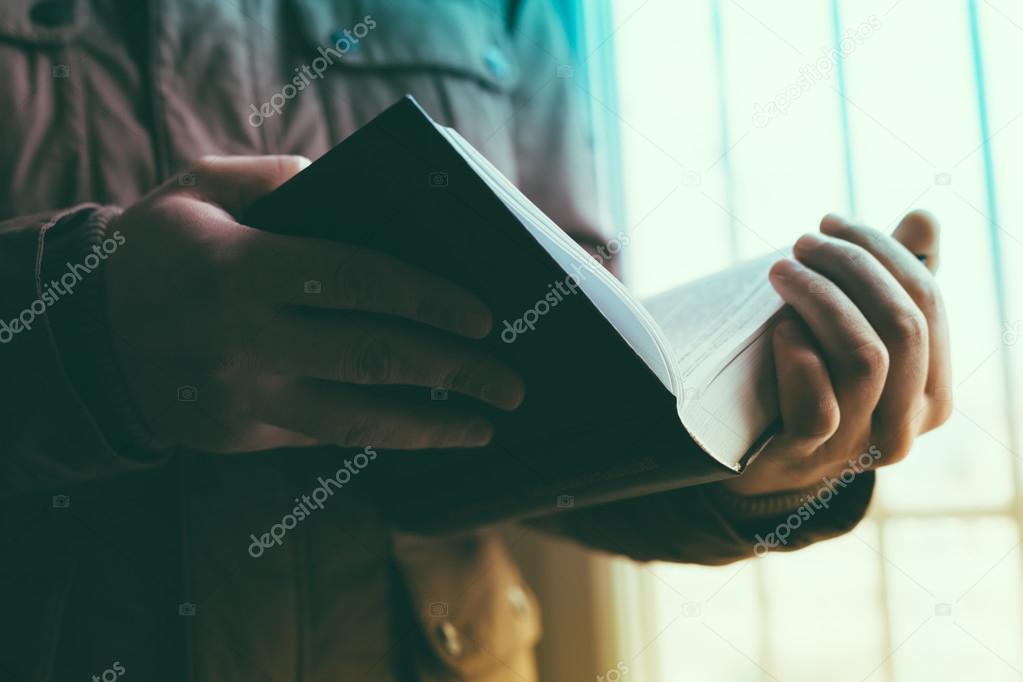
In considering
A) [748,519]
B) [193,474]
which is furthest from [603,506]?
[193,474]

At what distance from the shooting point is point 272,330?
0.35 metres

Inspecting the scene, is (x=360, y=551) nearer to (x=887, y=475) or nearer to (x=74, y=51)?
(x=74, y=51)

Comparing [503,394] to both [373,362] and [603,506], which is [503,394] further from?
[603,506]

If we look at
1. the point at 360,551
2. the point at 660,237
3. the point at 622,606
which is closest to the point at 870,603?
the point at 622,606

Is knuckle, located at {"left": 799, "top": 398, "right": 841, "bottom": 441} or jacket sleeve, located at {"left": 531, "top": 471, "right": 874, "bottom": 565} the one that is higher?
knuckle, located at {"left": 799, "top": 398, "right": 841, "bottom": 441}

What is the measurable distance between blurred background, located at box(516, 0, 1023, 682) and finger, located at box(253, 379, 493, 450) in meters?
0.58

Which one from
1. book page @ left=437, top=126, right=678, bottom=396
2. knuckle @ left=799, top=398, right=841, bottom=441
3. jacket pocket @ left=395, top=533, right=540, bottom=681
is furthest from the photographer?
jacket pocket @ left=395, top=533, right=540, bottom=681

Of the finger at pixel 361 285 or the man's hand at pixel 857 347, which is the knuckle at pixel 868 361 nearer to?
the man's hand at pixel 857 347

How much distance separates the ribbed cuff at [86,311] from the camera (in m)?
0.39

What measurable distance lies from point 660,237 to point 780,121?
9.4 inches

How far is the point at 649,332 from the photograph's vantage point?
305 mm

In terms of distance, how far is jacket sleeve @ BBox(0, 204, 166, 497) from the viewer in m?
0.39

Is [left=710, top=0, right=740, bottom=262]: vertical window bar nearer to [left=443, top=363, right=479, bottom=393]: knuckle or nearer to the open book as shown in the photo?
→ the open book

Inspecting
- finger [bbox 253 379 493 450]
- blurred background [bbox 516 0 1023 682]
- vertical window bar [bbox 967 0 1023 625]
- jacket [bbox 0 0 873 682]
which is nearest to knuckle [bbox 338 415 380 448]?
finger [bbox 253 379 493 450]
